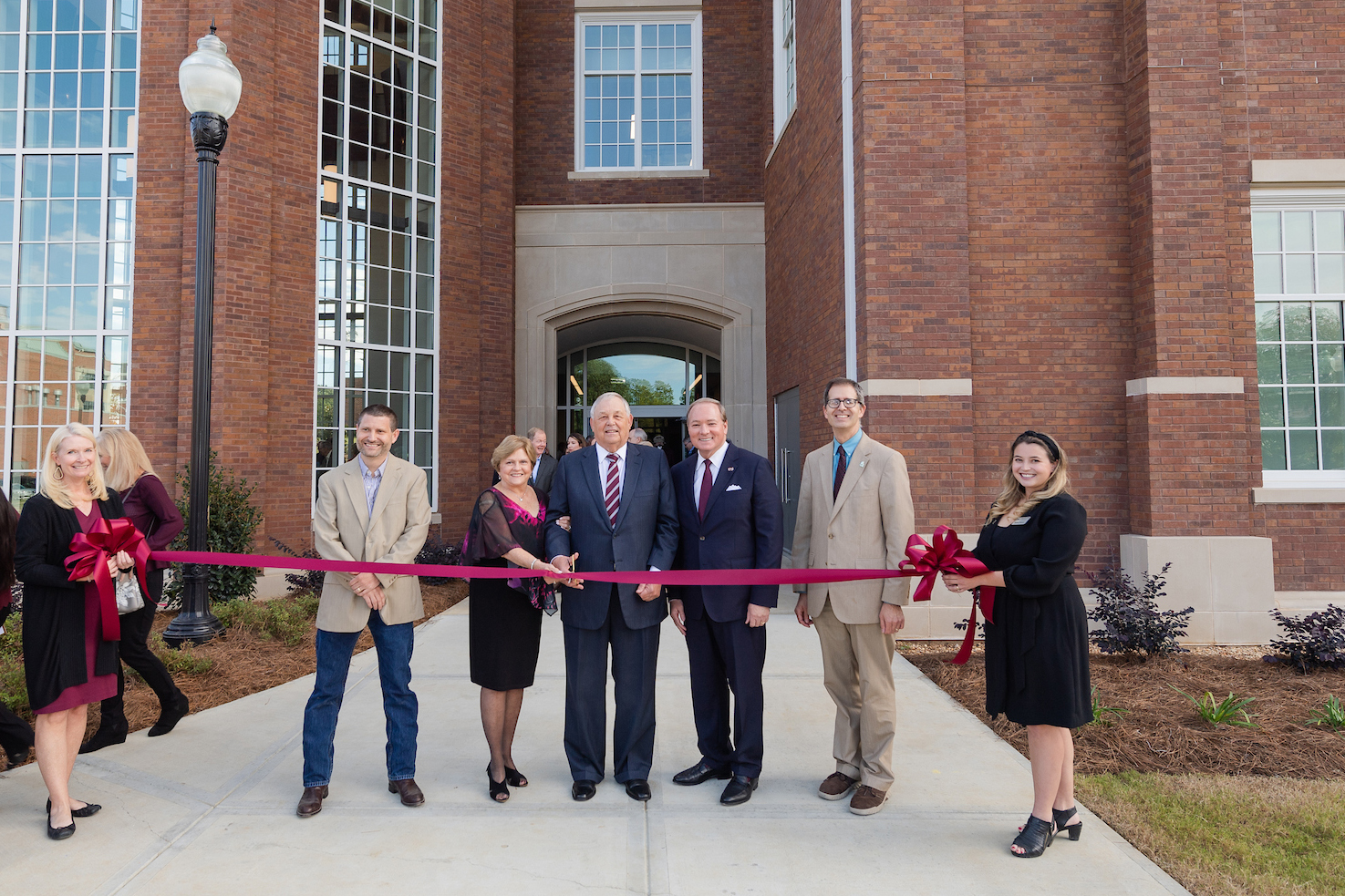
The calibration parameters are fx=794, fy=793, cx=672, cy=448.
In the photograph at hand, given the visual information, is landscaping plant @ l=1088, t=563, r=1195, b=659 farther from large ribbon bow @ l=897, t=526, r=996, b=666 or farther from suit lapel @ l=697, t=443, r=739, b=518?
suit lapel @ l=697, t=443, r=739, b=518

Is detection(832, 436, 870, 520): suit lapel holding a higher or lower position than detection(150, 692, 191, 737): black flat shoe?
higher

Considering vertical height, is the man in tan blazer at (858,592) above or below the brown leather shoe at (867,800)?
above

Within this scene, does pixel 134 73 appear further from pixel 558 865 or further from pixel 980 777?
pixel 980 777

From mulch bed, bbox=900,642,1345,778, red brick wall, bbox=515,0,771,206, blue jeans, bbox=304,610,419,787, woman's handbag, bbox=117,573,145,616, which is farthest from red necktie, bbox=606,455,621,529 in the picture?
red brick wall, bbox=515,0,771,206

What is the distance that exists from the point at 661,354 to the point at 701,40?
591 centimetres

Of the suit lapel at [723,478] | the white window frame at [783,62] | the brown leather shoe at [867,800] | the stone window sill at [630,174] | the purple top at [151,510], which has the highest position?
the white window frame at [783,62]

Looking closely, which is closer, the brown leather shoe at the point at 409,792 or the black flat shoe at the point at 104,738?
the brown leather shoe at the point at 409,792

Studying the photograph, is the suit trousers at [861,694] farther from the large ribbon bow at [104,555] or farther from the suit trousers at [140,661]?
the suit trousers at [140,661]

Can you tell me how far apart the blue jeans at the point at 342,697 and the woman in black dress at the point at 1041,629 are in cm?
263

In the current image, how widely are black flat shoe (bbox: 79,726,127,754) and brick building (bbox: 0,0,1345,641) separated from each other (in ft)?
18.2

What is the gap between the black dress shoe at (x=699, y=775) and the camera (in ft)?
13.6

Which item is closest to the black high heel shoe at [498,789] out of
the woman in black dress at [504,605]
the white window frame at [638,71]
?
the woman in black dress at [504,605]

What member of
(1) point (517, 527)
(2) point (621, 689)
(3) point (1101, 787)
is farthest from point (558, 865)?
(3) point (1101, 787)

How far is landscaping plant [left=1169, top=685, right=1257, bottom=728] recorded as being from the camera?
16.3ft
